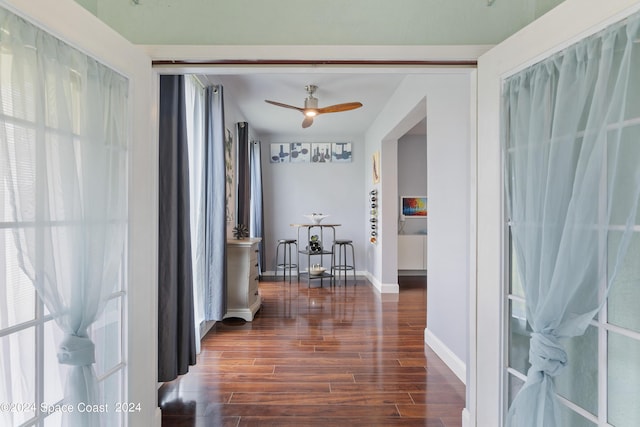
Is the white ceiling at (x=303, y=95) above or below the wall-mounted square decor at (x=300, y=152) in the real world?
above

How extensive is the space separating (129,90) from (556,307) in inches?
74.1

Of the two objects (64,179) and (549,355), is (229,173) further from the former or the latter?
(549,355)

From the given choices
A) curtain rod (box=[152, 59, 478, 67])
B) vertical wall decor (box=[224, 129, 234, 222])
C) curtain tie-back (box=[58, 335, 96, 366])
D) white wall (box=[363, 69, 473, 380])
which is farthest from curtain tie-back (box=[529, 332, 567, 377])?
vertical wall decor (box=[224, 129, 234, 222])

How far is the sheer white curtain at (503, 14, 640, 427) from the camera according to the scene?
912mm

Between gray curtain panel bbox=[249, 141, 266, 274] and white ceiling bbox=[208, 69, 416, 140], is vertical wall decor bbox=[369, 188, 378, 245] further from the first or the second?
gray curtain panel bbox=[249, 141, 266, 274]

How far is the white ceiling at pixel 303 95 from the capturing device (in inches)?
137

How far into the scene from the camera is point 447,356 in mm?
2434

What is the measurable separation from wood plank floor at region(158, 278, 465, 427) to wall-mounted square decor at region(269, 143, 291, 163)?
3.28 meters

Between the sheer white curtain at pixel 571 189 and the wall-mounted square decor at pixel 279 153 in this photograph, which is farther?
the wall-mounted square decor at pixel 279 153

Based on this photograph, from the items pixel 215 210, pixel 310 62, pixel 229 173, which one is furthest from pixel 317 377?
pixel 229 173

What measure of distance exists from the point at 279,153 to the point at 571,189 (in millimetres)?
5360

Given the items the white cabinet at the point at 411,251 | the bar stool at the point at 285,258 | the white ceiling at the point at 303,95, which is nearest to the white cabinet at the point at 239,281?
the white ceiling at the point at 303,95

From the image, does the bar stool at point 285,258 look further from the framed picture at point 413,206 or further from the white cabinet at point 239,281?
the framed picture at point 413,206

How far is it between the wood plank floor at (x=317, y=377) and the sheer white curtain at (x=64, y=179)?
103 centimetres
